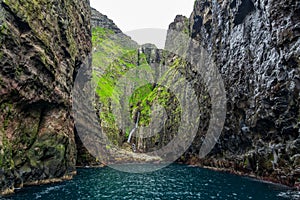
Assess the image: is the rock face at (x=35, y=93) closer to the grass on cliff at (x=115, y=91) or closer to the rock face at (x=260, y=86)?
the rock face at (x=260, y=86)

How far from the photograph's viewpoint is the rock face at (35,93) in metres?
33.0

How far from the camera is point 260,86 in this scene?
46.5 metres

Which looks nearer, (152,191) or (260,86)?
(152,191)

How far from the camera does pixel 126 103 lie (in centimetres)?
14638

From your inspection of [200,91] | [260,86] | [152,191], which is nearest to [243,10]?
[260,86]

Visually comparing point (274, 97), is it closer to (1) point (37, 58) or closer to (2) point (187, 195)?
(2) point (187, 195)

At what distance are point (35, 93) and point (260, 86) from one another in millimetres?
39912

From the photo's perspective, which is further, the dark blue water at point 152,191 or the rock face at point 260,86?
the rock face at point 260,86

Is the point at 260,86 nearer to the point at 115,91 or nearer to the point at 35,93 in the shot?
the point at 35,93

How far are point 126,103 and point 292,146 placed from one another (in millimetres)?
115732

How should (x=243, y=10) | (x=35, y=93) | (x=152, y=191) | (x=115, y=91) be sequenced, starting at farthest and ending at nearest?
(x=115, y=91)
(x=243, y=10)
(x=35, y=93)
(x=152, y=191)

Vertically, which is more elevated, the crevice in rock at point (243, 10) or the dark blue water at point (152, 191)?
the crevice in rock at point (243, 10)

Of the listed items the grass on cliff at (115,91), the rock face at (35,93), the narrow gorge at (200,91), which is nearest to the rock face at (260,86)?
the narrow gorge at (200,91)

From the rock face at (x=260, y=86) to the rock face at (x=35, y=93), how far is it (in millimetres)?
35423
